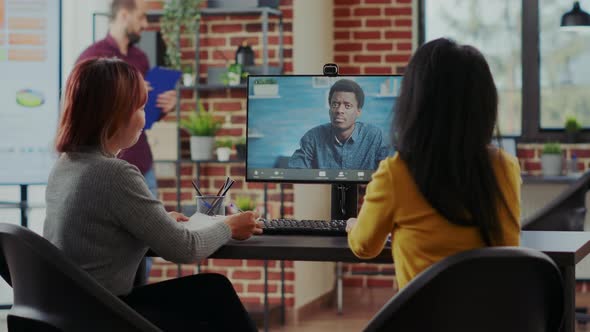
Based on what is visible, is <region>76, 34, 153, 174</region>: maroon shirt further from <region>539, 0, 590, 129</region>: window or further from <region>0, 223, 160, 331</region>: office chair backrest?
<region>539, 0, 590, 129</region>: window

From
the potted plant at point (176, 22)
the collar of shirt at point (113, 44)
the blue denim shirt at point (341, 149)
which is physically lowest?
the blue denim shirt at point (341, 149)

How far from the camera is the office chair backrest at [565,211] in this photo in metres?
4.58

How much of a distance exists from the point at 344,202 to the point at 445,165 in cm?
102

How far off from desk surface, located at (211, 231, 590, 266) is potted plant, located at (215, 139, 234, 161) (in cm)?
252

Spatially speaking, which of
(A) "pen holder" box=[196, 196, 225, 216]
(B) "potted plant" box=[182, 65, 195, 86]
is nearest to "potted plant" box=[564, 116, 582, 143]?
(B) "potted plant" box=[182, 65, 195, 86]

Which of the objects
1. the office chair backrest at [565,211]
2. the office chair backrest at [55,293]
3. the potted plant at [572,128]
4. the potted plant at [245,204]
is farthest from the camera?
the potted plant at [572,128]

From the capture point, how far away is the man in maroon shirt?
4.67 metres

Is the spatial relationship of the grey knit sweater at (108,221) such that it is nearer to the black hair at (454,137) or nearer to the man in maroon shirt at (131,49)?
the black hair at (454,137)

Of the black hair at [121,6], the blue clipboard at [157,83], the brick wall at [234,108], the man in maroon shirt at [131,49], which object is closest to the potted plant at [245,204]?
the brick wall at [234,108]

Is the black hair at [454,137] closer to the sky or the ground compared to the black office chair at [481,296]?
closer to the sky

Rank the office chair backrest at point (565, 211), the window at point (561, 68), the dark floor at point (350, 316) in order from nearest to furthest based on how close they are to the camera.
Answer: the office chair backrest at point (565, 211) → the dark floor at point (350, 316) → the window at point (561, 68)

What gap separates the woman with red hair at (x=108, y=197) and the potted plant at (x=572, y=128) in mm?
4033

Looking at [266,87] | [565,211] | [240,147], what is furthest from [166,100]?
[565,211]

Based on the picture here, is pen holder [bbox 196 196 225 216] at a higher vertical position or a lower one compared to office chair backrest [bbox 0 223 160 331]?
higher
